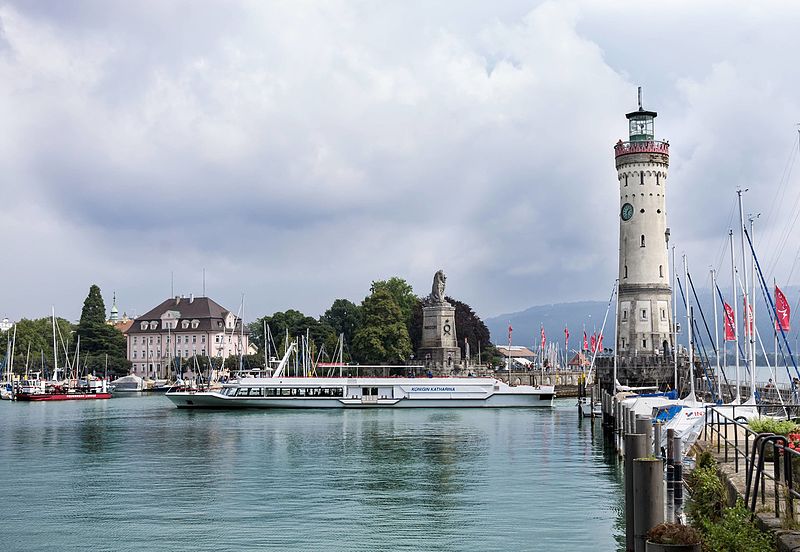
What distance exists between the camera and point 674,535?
14.2m

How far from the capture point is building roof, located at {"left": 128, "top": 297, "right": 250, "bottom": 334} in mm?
188000

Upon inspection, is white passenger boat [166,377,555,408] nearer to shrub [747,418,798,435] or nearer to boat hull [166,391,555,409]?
boat hull [166,391,555,409]

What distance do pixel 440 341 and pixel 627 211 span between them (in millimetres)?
31499

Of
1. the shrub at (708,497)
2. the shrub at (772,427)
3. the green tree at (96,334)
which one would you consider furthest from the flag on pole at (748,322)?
the green tree at (96,334)

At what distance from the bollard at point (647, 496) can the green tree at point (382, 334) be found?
361 ft

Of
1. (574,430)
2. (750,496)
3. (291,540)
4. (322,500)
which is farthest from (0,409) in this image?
(750,496)

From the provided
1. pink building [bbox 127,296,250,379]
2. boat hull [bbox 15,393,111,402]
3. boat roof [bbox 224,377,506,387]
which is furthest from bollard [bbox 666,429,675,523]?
pink building [bbox 127,296,250,379]

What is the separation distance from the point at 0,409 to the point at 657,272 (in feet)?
214

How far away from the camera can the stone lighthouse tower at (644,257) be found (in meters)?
93.2

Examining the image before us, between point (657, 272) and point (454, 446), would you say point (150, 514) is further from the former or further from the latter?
point (657, 272)

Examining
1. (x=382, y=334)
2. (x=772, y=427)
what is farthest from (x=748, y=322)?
(x=382, y=334)

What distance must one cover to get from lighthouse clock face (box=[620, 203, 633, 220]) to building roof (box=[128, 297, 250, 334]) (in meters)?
108

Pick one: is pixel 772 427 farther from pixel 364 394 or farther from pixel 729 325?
pixel 364 394

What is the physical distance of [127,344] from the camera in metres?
194
